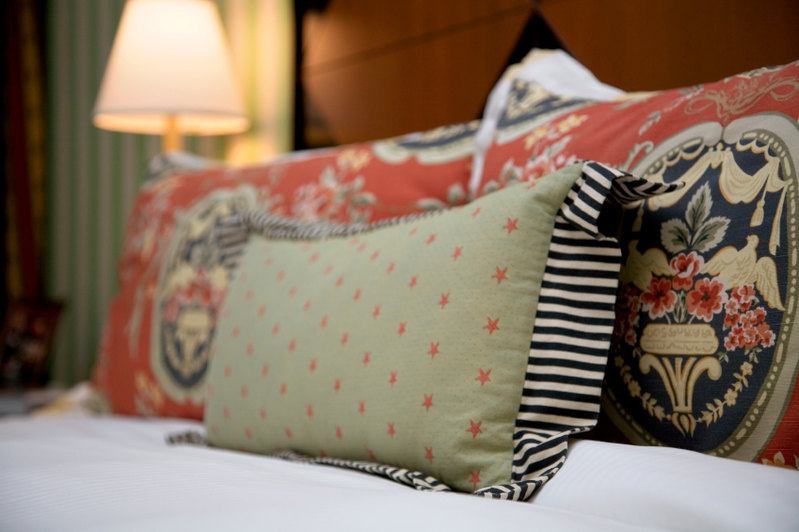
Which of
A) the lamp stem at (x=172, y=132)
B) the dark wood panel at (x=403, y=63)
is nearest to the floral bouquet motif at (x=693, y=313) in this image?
the dark wood panel at (x=403, y=63)

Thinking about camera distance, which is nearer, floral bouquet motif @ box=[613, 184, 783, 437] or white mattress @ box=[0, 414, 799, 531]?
white mattress @ box=[0, 414, 799, 531]

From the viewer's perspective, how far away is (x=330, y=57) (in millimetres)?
1842

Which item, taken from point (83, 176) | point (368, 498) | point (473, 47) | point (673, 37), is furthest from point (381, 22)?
point (83, 176)

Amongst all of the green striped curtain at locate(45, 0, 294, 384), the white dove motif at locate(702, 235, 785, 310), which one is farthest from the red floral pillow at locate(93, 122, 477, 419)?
the green striped curtain at locate(45, 0, 294, 384)

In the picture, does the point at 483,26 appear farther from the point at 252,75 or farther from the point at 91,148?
the point at 91,148

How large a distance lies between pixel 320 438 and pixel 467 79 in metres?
0.89

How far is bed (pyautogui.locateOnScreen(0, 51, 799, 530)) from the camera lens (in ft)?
1.85

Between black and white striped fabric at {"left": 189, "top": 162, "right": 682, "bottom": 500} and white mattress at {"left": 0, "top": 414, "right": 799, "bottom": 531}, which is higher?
black and white striped fabric at {"left": 189, "top": 162, "right": 682, "bottom": 500}

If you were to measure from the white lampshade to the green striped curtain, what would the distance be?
46 cm

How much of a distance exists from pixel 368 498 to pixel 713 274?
36 cm

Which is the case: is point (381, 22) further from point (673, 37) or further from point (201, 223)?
point (673, 37)

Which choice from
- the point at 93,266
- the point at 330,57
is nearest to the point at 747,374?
the point at 330,57

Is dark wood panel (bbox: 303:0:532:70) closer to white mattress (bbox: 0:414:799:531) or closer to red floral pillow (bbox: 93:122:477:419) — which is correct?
red floral pillow (bbox: 93:122:477:419)

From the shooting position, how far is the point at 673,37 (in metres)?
1.07
